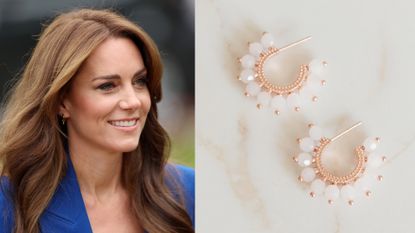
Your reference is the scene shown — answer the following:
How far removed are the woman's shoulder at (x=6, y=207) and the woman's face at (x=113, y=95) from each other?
17 cm

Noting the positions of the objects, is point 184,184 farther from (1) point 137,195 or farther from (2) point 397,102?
(2) point 397,102

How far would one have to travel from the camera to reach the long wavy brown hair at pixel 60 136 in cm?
136

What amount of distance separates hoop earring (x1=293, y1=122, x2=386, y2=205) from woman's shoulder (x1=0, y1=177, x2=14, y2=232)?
0.58 metres

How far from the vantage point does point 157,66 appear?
54.6 inches

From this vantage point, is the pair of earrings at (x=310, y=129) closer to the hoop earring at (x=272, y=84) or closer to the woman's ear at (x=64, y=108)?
the hoop earring at (x=272, y=84)

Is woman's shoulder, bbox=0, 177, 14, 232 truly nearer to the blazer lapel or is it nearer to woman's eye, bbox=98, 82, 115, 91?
the blazer lapel

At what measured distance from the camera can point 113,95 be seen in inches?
51.8

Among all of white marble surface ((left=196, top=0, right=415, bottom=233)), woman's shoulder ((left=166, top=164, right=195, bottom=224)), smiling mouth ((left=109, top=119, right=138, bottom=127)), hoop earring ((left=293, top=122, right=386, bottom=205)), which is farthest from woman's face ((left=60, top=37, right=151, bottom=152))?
hoop earring ((left=293, top=122, right=386, bottom=205))

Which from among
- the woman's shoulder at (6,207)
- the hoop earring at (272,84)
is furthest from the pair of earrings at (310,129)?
the woman's shoulder at (6,207)

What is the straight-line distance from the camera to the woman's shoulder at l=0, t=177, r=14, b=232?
1.38 metres

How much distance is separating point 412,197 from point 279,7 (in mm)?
273

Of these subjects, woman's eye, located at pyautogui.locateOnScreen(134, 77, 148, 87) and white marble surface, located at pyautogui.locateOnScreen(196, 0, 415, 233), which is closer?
white marble surface, located at pyautogui.locateOnScreen(196, 0, 415, 233)

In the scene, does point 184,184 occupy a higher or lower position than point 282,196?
higher

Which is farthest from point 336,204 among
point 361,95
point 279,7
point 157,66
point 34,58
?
point 34,58
